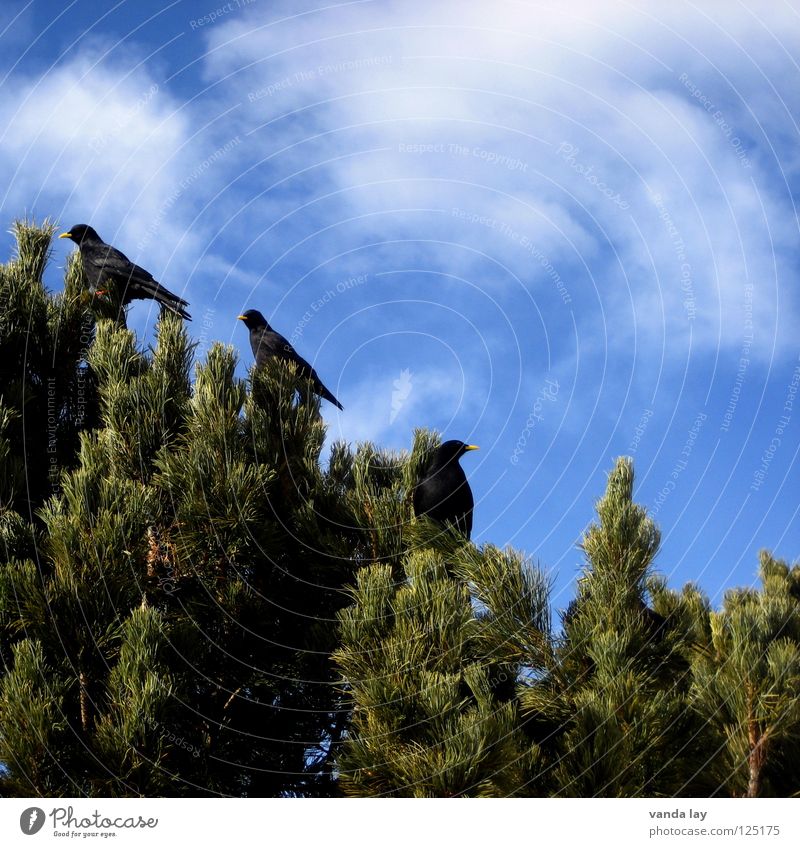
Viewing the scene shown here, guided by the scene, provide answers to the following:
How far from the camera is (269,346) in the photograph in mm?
6754

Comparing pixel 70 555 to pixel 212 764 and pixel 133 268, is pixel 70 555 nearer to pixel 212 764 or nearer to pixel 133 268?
pixel 212 764

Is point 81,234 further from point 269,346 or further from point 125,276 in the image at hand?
point 269,346

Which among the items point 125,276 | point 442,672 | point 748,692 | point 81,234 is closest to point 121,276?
point 125,276

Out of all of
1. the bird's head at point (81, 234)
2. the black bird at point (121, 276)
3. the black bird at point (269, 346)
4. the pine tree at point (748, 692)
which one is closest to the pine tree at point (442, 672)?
the pine tree at point (748, 692)

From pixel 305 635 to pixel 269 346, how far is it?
2.91 meters

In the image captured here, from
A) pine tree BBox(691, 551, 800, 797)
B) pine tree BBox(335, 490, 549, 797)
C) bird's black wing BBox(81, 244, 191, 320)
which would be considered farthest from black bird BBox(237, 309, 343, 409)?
pine tree BBox(691, 551, 800, 797)

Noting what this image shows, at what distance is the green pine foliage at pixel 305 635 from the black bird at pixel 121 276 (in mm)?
1168

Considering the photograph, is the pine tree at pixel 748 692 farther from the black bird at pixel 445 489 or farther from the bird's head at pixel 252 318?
the bird's head at pixel 252 318

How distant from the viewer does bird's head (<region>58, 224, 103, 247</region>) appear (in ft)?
20.7

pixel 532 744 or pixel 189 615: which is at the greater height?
pixel 189 615

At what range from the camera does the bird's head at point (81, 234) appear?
6.32 metres

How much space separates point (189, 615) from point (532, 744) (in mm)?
1742
